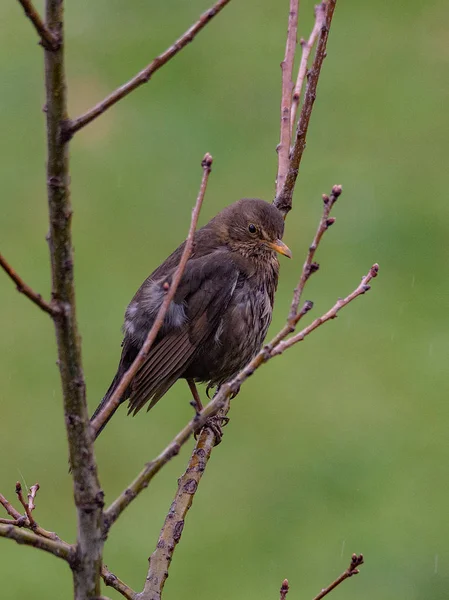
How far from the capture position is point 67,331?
2.20 meters

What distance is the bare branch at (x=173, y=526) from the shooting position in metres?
2.98

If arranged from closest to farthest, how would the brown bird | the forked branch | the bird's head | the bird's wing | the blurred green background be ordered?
1. the forked branch
2. the bird's wing
3. the brown bird
4. the bird's head
5. the blurred green background

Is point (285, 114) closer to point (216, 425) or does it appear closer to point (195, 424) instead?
point (216, 425)

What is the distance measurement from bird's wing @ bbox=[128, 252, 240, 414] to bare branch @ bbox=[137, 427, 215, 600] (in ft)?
1.47

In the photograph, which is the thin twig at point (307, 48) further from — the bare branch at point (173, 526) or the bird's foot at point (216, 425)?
the bare branch at point (173, 526)

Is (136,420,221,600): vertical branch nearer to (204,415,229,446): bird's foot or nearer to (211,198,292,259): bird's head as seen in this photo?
(204,415,229,446): bird's foot

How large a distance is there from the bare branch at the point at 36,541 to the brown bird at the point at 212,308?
2337 millimetres

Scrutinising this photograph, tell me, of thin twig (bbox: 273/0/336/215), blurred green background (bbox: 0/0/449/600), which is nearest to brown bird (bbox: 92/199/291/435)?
thin twig (bbox: 273/0/336/215)

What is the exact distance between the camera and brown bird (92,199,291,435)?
4871 mm

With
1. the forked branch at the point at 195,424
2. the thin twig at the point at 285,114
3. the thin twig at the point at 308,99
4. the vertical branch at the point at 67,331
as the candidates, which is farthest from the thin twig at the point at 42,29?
the thin twig at the point at 285,114

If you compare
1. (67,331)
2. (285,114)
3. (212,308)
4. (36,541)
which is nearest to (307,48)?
(285,114)

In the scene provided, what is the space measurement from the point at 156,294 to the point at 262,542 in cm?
381

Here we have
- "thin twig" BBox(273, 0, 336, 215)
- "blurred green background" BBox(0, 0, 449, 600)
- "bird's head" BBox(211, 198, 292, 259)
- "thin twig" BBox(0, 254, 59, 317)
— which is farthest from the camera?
"blurred green background" BBox(0, 0, 449, 600)

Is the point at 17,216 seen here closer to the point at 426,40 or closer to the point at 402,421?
the point at 402,421
